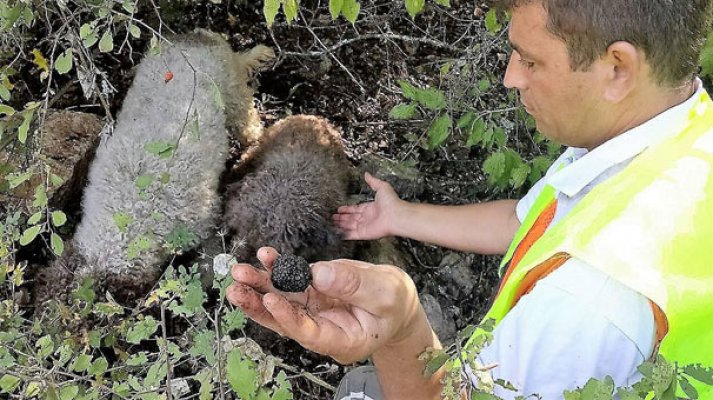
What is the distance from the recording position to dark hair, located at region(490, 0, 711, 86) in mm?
1889

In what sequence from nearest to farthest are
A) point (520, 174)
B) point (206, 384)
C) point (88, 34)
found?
1. point (206, 384)
2. point (88, 34)
3. point (520, 174)

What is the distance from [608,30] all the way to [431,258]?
7.62 feet

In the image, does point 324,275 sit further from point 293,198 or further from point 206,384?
point 293,198

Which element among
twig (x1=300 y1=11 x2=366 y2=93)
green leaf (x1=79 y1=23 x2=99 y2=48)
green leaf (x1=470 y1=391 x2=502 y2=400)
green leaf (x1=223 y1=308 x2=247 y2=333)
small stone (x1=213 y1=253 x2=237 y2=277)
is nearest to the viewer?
green leaf (x1=470 y1=391 x2=502 y2=400)

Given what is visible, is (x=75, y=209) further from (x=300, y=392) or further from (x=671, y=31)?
(x=671, y=31)

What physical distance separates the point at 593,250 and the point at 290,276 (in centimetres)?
80

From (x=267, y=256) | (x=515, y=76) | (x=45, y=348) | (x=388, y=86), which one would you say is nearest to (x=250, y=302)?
(x=267, y=256)

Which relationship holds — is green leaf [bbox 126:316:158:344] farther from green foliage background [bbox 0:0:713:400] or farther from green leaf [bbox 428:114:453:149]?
green leaf [bbox 428:114:453:149]

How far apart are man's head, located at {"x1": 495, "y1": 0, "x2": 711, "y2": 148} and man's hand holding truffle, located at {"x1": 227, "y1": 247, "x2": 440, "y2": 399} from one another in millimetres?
744

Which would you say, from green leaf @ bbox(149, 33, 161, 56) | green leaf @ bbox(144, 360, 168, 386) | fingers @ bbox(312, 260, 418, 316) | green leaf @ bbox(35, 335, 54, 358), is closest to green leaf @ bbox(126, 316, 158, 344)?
green leaf @ bbox(144, 360, 168, 386)

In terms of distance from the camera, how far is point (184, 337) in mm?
3145

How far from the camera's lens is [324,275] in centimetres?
164

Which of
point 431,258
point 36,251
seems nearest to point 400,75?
point 431,258

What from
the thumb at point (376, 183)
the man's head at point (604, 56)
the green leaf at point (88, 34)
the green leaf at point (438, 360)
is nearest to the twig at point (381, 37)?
the thumb at point (376, 183)
